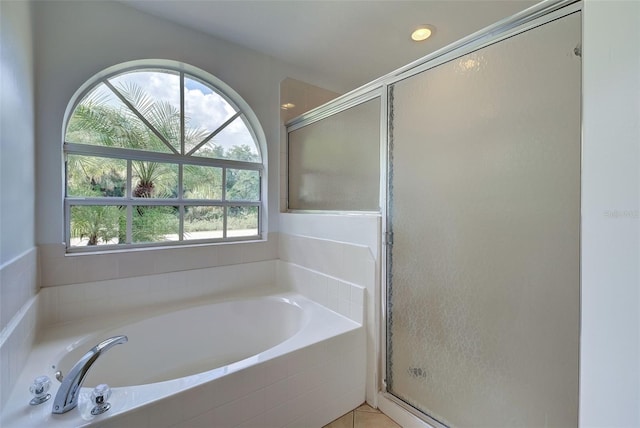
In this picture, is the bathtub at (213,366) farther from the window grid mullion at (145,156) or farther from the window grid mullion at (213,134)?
the window grid mullion at (213,134)

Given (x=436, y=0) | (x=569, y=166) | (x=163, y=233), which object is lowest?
(x=163, y=233)

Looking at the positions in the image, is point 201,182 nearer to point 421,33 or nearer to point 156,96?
point 156,96

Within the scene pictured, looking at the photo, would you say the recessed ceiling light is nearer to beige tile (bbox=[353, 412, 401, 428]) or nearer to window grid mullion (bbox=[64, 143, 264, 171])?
window grid mullion (bbox=[64, 143, 264, 171])

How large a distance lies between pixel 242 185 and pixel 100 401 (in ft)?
5.56

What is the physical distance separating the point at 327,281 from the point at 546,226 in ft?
4.28

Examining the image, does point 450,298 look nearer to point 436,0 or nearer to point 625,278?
point 625,278

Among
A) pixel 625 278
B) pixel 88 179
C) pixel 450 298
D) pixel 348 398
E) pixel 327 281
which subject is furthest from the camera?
pixel 327 281

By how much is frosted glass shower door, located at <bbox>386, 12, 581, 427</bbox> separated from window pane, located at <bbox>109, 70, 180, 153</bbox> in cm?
162

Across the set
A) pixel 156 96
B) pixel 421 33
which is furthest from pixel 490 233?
pixel 156 96

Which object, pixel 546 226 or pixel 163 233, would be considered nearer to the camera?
pixel 546 226

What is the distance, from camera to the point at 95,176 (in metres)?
1.80

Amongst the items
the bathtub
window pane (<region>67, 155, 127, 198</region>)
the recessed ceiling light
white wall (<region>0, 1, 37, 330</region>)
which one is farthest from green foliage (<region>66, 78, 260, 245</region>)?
the recessed ceiling light

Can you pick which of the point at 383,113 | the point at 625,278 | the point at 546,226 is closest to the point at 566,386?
the point at 546,226

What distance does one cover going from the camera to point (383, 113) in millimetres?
1672
